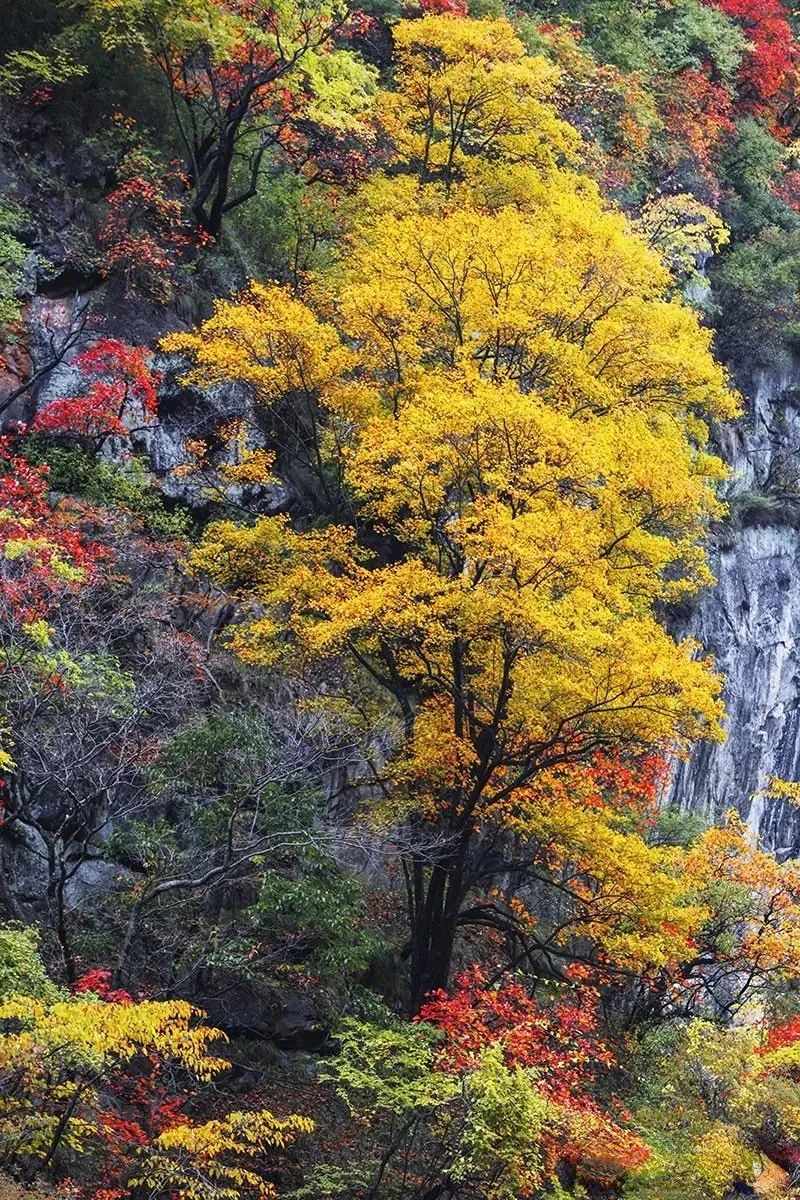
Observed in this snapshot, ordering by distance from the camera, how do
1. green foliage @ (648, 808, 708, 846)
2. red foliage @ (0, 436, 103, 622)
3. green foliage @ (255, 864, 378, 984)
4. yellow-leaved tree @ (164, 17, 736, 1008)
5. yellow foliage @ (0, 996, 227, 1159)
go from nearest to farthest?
yellow foliage @ (0, 996, 227, 1159), red foliage @ (0, 436, 103, 622), green foliage @ (255, 864, 378, 984), yellow-leaved tree @ (164, 17, 736, 1008), green foliage @ (648, 808, 708, 846)

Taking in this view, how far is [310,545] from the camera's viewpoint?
15.8 m

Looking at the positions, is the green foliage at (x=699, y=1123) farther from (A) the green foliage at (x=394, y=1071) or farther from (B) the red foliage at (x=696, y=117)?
(B) the red foliage at (x=696, y=117)

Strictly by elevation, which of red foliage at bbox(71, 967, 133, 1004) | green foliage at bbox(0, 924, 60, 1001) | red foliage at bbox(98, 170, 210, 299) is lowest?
red foliage at bbox(71, 967, 133, 1004)

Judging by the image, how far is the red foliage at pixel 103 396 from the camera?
15.2 metres

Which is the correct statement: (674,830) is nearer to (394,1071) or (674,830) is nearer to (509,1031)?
(509,1031)

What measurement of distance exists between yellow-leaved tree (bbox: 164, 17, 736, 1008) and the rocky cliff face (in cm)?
1022

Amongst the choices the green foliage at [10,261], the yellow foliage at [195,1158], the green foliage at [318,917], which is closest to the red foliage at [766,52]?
the green foliage at [10,261]

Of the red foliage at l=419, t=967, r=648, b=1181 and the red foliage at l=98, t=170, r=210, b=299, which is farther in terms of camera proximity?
the red foliage at l=98, t=170, r=210, b=299

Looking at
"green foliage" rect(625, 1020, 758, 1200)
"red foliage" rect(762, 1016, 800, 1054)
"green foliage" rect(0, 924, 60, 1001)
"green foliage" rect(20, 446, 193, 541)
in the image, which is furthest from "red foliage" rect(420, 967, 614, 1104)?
"green foliage" rect(20, 446, 193, 541)

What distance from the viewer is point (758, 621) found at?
30.3m

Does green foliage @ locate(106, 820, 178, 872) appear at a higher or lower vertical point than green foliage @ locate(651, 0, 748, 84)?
lower

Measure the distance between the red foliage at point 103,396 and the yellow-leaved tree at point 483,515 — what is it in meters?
0.77

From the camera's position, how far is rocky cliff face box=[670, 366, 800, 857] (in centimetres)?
2870

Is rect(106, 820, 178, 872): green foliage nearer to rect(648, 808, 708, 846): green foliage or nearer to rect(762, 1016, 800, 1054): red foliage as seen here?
rect(762, 1016, 800, 1054): red foliage
